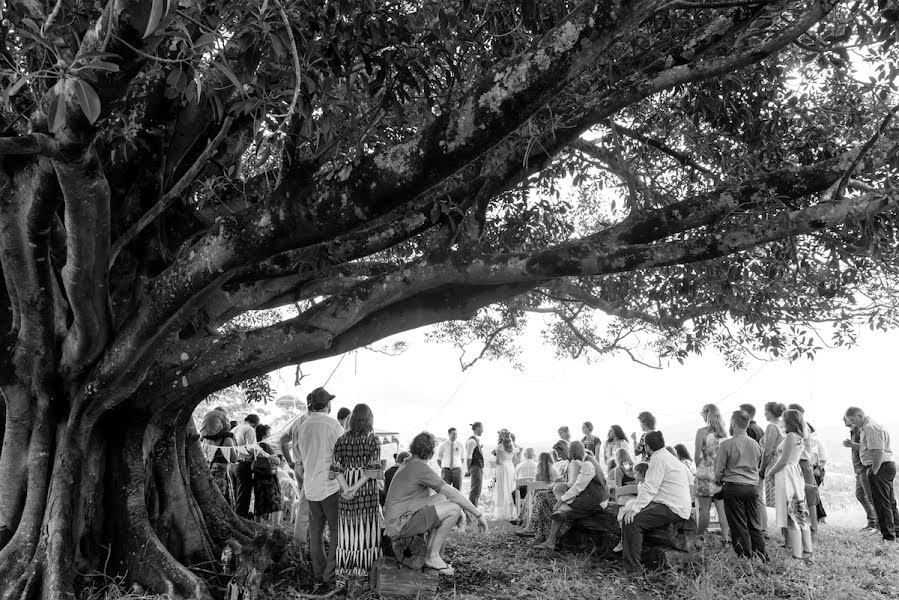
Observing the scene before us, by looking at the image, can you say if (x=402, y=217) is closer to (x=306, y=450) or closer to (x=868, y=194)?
(x=306, y=450)

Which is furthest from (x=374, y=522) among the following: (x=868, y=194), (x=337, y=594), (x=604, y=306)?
(x=868, y=194)

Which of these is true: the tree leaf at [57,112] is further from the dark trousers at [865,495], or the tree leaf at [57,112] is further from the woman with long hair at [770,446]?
the dark trousers at [865,495]

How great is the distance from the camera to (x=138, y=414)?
5.81m

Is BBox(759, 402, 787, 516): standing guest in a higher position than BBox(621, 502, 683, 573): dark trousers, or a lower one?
higher

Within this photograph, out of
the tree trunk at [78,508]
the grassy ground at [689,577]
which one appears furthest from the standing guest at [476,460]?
the tree trunk at [78,508]

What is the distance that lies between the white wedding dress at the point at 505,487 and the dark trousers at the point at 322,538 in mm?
6673

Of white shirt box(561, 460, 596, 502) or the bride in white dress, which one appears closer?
white shirt box(561, 460, 596, 502)

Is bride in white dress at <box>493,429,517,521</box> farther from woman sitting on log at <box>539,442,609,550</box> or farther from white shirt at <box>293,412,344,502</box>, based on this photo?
white shirt at <box>293,412,344,502</box>

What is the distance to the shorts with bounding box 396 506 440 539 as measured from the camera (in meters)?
6.20

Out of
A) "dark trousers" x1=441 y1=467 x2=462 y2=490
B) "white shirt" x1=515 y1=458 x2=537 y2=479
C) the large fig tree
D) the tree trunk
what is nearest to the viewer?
the large fig tree

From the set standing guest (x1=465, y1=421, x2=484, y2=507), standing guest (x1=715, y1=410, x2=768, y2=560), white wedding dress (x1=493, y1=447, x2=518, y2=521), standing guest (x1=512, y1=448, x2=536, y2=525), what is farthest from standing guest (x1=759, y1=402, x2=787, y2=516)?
standing guest (x1=465, y1=421, x2=484, y2=507)

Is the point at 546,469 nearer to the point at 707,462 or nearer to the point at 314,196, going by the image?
the point at 707,462

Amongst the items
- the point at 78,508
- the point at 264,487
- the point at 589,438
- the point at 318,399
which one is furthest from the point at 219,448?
the point at 589,438

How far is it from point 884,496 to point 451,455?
6910mm
